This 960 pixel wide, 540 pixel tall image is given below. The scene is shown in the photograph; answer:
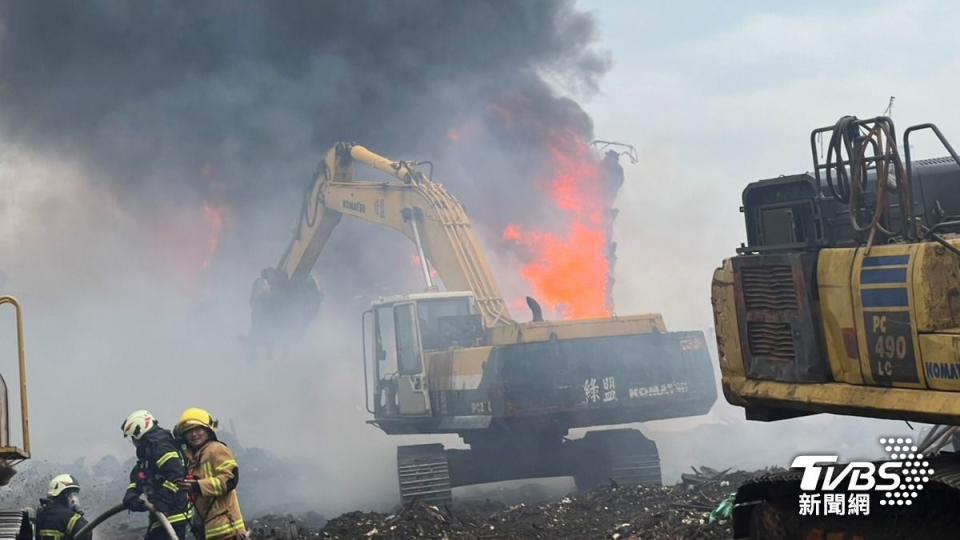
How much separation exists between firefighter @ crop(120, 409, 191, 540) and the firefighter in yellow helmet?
12cm

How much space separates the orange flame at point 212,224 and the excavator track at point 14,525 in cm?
2596

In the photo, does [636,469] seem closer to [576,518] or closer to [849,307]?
[576,518]

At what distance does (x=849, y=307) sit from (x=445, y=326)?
11607 millimetres

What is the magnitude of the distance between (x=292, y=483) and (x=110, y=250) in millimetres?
14860

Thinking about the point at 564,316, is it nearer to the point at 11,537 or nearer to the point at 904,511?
the point at 11,537

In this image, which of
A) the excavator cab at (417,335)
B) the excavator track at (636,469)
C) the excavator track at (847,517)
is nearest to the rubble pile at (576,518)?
the excavator track at (636,469)

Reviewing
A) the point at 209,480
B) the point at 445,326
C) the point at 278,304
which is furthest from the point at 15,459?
the point at 278,304

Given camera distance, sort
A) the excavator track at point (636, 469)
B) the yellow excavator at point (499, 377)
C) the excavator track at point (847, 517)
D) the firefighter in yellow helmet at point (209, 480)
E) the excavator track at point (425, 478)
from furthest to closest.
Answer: the excavator track at point (636, 469) → the yellow excavator at point (499, 377) → the excavator track at point (425, 478) → the firefighter in yellow helmet at point (209, 480) → the excavator track at point (847, 517)

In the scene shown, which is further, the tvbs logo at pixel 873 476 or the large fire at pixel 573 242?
the large fire at pixel 573 242

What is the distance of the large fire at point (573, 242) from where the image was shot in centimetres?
2266

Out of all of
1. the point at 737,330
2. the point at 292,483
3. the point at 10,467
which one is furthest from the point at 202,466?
the point at 292,483

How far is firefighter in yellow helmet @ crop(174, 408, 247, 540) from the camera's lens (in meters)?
8.55

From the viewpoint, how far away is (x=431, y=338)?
56.2ft

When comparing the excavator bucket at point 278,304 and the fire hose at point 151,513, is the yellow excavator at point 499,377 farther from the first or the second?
the fire hose at point 151,513
